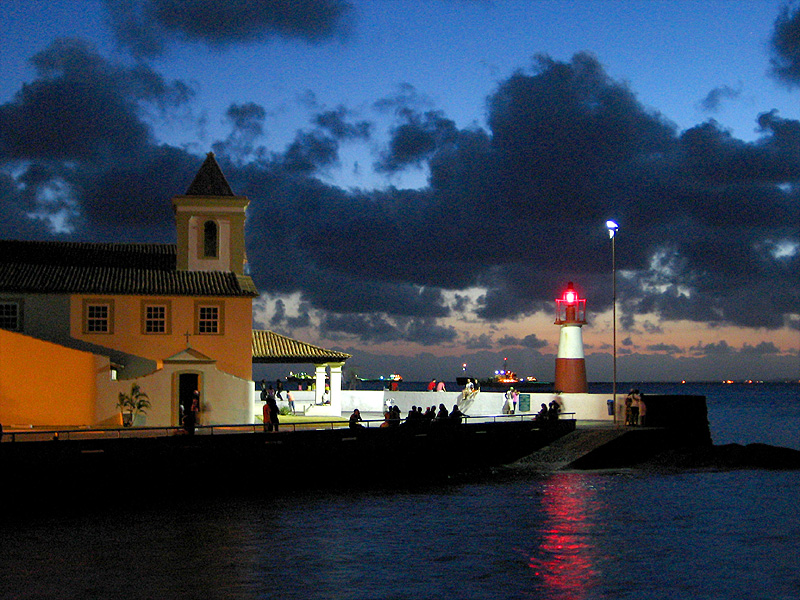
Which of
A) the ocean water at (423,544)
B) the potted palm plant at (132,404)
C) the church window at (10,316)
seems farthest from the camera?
the church window at (10,316)

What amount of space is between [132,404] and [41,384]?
3.75m

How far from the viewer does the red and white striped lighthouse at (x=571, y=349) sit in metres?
45.5

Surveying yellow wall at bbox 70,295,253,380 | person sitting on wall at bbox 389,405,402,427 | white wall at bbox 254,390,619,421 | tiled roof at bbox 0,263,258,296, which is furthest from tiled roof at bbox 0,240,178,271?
person sitting on wall at bbox 389,405,402,427

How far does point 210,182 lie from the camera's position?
45812 mm

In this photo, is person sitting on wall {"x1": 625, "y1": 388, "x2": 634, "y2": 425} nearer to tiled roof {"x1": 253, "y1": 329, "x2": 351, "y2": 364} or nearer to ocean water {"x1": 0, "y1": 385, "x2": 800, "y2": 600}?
ocean water {"x1": 0, "y1": 385, "x2": 800, "y2": 600}

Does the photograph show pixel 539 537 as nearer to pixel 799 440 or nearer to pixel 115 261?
pixel 115 261

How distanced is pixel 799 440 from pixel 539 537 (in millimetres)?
56474

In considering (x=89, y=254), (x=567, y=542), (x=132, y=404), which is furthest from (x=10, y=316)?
(x=567, y=542)

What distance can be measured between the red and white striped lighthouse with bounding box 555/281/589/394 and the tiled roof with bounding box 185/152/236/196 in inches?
651

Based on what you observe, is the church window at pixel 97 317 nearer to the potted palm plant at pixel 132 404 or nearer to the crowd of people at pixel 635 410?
the potted palm plant at pixel 132 404

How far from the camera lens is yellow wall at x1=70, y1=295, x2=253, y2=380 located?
137ft

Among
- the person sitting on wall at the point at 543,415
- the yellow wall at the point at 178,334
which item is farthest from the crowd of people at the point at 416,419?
the yellow wall at the point at 178,334

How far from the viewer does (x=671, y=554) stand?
23500mm

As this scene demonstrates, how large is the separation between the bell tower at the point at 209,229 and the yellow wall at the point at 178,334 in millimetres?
2828
